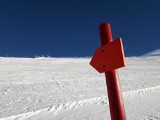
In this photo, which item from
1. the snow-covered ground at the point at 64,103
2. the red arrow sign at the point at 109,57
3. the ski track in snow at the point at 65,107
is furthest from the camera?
the snow-covered ground at the point at 64,103

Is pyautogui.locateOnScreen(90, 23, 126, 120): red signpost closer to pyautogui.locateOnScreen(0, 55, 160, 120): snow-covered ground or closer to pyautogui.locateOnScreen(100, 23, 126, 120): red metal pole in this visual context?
pyautogui.locateOnScreen(100, 23, 126, 120): red metal pole

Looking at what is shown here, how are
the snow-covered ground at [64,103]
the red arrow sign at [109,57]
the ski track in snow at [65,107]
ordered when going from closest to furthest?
the red arrow sign at [109,57] → the ski track in snow at [65,107] → the snow-covered ground at [64,103]

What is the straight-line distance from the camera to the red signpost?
1340 mm

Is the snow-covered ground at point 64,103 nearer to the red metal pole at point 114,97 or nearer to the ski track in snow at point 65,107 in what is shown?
the ski track in snow at point 65,107

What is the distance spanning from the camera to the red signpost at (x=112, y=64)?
1.34m

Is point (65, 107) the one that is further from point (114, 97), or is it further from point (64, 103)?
point (114, 97)

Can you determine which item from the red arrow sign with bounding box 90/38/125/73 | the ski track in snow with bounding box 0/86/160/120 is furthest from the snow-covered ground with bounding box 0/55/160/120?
the red arrow sign with bounding box 90/38/125/73

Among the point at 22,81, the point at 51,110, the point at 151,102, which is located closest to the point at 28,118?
the point at 51,110

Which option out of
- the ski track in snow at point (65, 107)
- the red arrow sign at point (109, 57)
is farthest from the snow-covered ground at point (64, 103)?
the red arrow sign at point (109, 57)

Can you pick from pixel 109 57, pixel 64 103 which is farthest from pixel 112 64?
pixel 64 103

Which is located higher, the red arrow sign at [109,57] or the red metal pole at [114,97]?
the red arrow sign at [109,57]

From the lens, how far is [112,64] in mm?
1375

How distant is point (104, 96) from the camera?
20.5ft

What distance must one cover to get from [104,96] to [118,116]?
498cm
